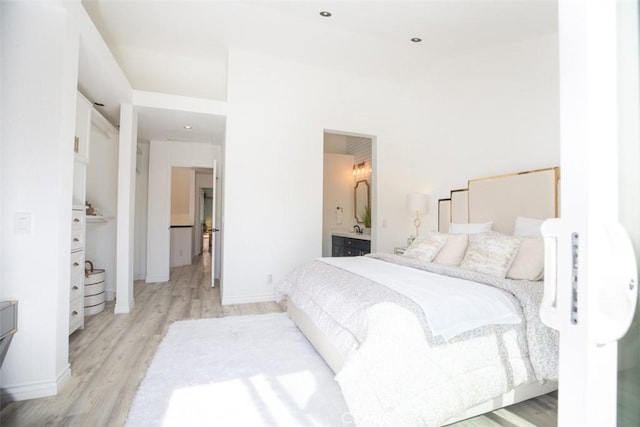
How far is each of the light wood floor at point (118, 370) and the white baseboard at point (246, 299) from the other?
3.7 inches

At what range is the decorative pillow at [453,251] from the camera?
285cm

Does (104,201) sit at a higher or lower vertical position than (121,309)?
higher

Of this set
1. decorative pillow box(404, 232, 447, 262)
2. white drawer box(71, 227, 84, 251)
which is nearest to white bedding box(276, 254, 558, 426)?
decorative pillow box(404, 232, 447, 262)

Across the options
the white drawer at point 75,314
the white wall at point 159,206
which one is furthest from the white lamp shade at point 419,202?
the white wall at point 159,206

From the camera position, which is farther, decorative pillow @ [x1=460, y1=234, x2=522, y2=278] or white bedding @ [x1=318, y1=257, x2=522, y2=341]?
decorative pillow @ [x1=460, y1=234, x2=522, y2=278]

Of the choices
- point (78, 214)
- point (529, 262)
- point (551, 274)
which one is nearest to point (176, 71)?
point (78, 214)

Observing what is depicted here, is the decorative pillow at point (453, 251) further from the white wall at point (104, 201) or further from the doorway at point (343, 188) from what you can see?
the white wall at point (104, 201)

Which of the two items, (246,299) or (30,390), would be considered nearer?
(30,390)

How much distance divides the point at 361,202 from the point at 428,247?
9.81 ft

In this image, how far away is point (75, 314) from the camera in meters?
2.83

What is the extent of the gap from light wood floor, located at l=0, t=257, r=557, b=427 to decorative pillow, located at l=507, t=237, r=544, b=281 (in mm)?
772

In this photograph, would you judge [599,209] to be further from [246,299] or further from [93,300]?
[93,300]

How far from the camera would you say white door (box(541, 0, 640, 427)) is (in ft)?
1.56

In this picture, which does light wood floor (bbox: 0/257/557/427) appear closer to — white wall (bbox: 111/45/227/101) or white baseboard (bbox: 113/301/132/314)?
white baseboard (bbox: 113/301/132/314)
